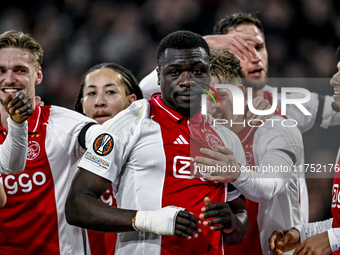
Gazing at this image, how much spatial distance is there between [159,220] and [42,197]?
973 millimetres

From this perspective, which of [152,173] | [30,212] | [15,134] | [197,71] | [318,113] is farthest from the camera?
[318,113]

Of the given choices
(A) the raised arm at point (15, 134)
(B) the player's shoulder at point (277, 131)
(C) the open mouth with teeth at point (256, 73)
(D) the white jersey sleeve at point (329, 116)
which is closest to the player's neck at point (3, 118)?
(A) the raised arm at point (15, 134)

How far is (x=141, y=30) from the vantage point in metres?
5.14

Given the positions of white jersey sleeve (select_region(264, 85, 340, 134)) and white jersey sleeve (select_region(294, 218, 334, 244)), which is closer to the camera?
white jersey sleeve (select_region(294, 218, 334, 244))

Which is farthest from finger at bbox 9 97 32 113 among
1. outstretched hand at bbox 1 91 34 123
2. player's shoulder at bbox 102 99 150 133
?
player's shoulder at bbox 102 99 150 133

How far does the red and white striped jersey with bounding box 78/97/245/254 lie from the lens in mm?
1643

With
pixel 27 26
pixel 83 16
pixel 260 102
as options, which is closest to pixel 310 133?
pixel 260 102

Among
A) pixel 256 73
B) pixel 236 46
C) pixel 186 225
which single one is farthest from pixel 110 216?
pixel 256 73

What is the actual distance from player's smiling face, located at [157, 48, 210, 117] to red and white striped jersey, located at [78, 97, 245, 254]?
0.12 metres

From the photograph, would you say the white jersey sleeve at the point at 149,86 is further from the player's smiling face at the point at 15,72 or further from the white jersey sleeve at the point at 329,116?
the white jersey sleeve at the point at 329,116

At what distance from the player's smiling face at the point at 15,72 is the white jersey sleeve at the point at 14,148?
1.40ft

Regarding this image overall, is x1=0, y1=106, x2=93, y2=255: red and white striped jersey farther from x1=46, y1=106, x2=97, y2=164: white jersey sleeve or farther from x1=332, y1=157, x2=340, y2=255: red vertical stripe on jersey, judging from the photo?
x1=332, y1=157, x2=340, y2=255: red vertical stripe on jersey

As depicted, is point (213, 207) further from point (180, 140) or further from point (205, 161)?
point (180, 140)

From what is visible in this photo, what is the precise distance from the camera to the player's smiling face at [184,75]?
175 cm
